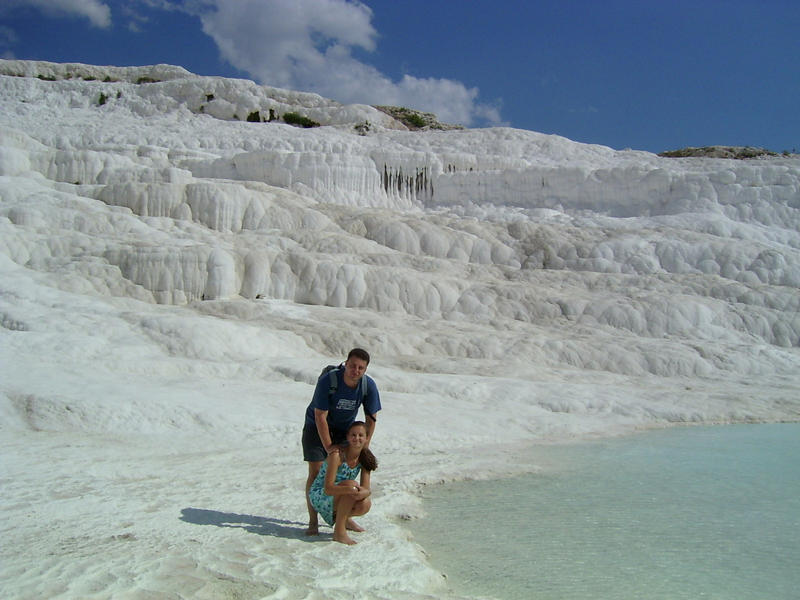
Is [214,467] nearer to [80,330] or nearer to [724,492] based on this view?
[724,492]

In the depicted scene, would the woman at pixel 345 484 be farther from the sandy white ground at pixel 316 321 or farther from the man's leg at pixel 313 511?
the sandy white ground at pixel 316 321

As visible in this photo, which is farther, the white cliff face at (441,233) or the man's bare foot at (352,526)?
the white cliff face at (441,233)

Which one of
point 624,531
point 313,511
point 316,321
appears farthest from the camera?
point 316,321

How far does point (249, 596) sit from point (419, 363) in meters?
13.1

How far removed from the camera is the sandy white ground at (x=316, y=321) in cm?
550

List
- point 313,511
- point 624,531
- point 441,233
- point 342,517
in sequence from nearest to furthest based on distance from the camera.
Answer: point 342,517 < point 313,511 < point 624,531 < point 441,233

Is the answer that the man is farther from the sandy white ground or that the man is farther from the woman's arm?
the sandy white ground

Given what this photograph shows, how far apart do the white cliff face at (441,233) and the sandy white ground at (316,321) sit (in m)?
0.10

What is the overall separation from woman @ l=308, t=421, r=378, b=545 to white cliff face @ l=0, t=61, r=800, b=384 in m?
13.0

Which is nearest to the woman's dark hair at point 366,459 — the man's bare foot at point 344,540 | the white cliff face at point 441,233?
the man's bare foot at point 344,540

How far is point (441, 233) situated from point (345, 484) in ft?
78.0

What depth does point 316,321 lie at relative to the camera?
1939 centimetres

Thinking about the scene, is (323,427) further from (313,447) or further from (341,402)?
(313,447)

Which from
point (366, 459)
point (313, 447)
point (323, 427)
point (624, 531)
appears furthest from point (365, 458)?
point (624, 531)
